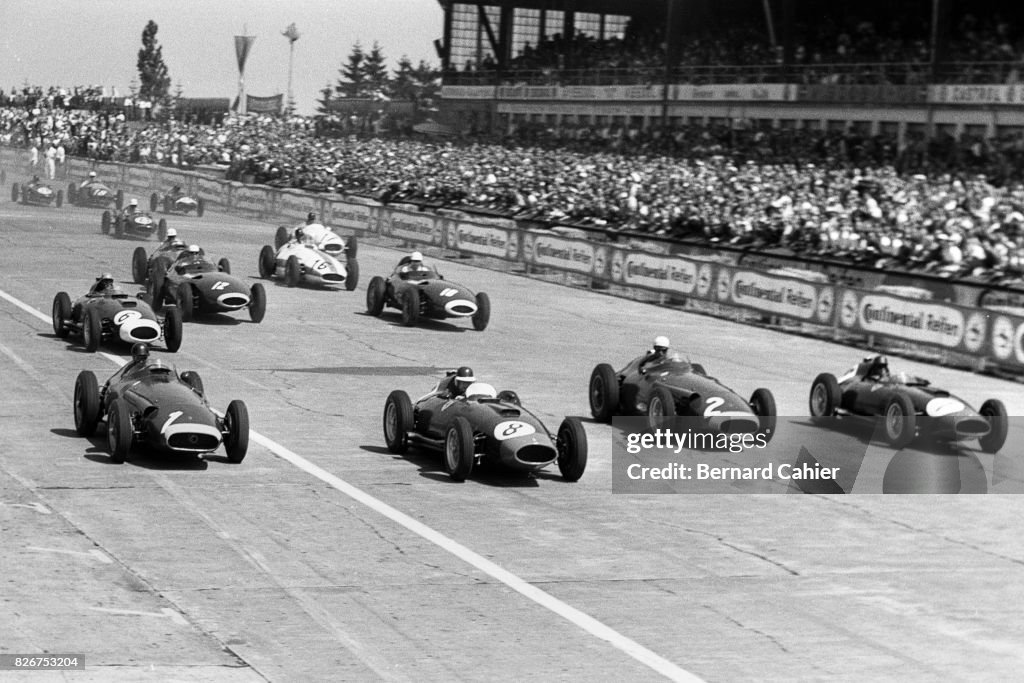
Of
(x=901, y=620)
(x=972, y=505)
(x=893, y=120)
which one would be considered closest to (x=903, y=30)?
(x=893, y=120)

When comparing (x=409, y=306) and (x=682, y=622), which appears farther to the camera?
(x=409, y=306)

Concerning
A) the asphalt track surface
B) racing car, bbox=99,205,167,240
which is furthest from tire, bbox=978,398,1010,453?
racing car, bbox=99,205,167,240

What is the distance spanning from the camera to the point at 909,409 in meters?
20.4

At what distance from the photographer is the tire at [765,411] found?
20.2 meters

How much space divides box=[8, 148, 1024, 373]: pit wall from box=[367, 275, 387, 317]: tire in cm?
796

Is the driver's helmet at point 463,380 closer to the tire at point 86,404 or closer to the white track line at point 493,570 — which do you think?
the white track line at point 493,570

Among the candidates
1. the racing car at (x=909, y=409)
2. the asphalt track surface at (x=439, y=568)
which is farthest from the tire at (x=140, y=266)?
the racing car at (x=909, y=409)

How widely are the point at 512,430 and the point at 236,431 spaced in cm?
294

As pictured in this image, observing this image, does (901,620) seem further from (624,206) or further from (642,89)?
(642,89)

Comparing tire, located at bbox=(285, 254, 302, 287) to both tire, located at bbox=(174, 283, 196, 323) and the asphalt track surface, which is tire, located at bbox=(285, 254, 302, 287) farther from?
the asphalt track surface

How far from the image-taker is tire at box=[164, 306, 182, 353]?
983 inches

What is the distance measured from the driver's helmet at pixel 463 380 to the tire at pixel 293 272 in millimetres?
18371

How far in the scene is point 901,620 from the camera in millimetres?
12398

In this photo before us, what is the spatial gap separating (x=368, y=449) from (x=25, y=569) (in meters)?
6.55
